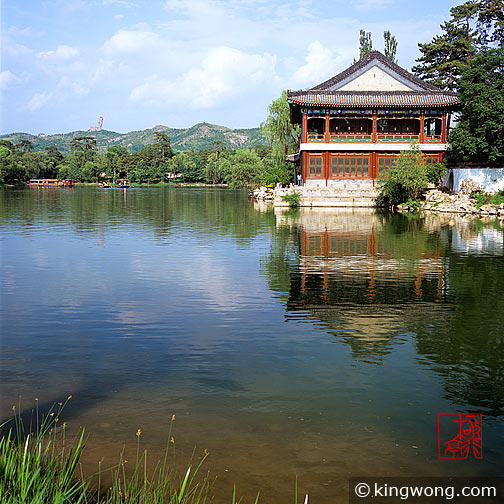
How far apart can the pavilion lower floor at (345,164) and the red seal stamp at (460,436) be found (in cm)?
4403

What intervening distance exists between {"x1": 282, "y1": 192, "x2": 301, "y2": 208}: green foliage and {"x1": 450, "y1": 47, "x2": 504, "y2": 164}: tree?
1327cm

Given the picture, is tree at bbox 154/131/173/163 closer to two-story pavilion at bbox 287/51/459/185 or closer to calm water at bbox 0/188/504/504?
two-story pavilion at bbox 287/51/459/185

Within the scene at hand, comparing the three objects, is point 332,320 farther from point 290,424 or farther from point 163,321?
point 290,424

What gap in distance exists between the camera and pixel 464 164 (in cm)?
4381

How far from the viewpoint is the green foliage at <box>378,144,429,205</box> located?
138 feet

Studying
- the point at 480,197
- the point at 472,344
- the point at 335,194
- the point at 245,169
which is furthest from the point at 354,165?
the point at 245,169

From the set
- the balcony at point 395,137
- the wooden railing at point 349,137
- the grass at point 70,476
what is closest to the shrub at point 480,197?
the balcony at point 395,137

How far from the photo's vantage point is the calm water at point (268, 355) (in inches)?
226

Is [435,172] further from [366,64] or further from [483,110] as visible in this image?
[366,64]

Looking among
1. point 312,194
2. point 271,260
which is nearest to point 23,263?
point 271,260

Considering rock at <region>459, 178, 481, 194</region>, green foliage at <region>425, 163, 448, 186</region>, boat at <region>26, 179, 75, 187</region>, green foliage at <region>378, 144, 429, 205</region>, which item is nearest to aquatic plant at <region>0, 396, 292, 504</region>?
green foliage at <region>378, 144, 429, 205</region>

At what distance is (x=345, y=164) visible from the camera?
163 feet

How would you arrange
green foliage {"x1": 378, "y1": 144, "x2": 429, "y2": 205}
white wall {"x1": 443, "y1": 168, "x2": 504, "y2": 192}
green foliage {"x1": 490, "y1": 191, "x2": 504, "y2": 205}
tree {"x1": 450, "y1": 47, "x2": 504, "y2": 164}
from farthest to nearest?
green foliage {"x1": 378, "y1": 144, "x2": 429, "y2": 205} < white wall {"x1": 443, "y1": 168, "x2": 504, "y2": 192} < tree {"x1": 450, "y1": 47, "x2": 504, "y2": 164} < green foliage {"x1": 490, "y1": 191, "x2": 504, "y2": 205}

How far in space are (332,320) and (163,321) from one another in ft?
11.1
